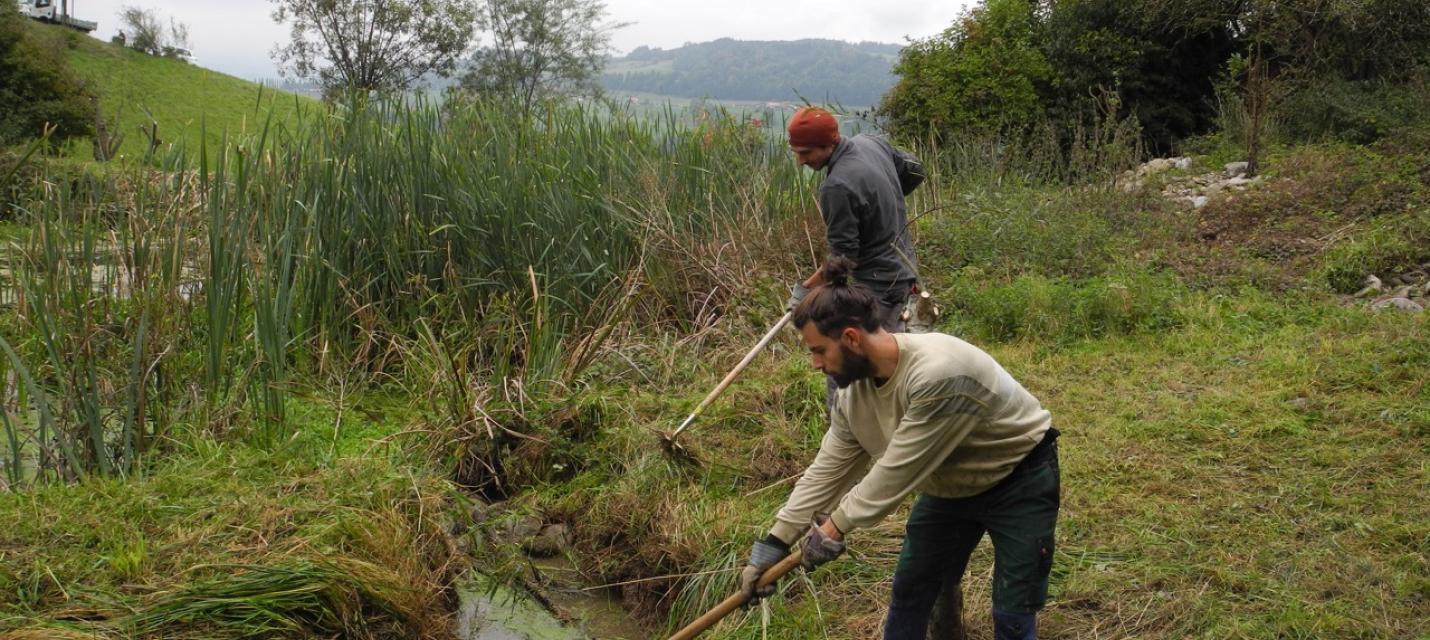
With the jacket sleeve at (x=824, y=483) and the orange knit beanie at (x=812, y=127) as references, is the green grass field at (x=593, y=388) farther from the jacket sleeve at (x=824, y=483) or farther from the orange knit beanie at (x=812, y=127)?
the orange knit beanie at (x=812, y=127)

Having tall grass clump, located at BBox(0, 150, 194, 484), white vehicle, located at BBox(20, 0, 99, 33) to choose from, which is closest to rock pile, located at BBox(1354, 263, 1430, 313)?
tall grass clump, located at BBox(0, 150, 194, 484)

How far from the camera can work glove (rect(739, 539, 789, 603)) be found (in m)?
2.71

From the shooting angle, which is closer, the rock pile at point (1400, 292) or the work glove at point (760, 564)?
the work glove at point (760, 564)

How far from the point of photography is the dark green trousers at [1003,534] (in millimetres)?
2641

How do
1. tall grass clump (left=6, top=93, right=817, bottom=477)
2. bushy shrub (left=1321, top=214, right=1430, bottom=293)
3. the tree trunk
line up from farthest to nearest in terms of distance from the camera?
the tree trunk < bushy shrub (left=1321, top=214, right=1430, bottom=293) < tall grass clump (left=6, top=93, right=817, bottom=477)

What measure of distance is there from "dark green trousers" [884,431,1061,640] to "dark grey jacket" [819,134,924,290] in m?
1.59

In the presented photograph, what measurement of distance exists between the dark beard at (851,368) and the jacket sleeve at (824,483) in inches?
11.0

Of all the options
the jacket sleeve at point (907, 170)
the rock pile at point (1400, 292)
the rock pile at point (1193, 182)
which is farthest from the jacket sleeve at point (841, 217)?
the rock pile at point (1193, 182)

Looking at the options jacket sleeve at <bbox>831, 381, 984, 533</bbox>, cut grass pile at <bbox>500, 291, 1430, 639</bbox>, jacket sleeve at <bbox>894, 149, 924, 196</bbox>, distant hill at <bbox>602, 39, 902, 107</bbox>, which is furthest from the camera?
distant hill at <bbox>602, 39, 902, 107</bbox>

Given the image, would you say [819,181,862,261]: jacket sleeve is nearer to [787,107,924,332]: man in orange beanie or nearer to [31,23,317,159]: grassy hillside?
[787,107,924,332]: man in orange beanie

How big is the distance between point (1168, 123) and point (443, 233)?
984 centimetres

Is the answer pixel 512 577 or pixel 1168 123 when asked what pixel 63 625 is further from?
pixel 1168 123

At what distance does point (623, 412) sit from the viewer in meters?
5.36

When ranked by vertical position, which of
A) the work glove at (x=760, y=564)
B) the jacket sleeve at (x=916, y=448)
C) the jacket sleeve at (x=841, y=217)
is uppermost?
the jacket sleeve at (x=841, y=217)
